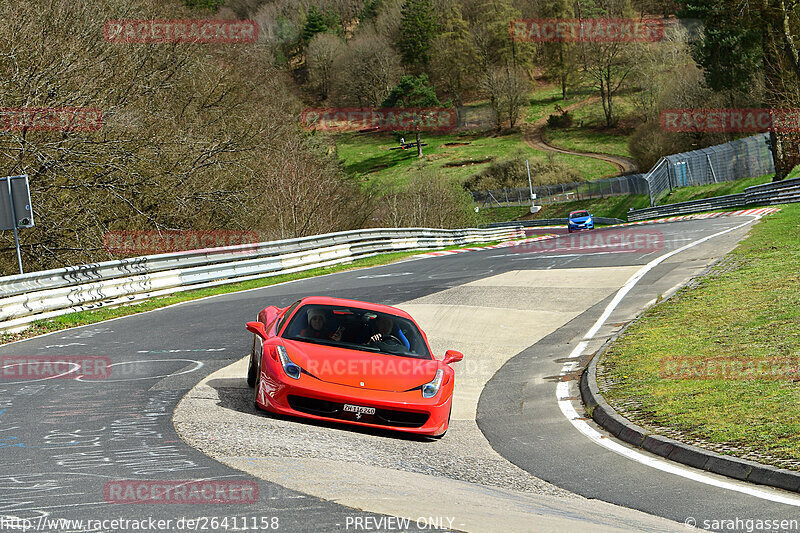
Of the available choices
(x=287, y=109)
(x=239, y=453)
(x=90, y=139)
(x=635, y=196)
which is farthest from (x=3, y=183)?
(x=635, y=196)

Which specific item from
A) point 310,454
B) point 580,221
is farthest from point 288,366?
A: point 580,221

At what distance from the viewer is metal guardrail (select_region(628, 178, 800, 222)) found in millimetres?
42438

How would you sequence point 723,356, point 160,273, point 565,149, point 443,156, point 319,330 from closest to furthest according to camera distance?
point 319,330 → point 723,356 → point 160,273 → point 565,149 → point 443,156

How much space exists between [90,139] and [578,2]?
123728mm

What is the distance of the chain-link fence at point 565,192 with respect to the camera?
81.2m

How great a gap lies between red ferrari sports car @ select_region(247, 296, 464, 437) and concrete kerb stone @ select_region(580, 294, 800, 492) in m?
1.70

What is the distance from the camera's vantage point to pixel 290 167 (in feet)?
135

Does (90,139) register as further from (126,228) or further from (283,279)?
(283,279)

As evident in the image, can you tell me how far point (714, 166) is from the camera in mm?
60688

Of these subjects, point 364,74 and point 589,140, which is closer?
point 589,140

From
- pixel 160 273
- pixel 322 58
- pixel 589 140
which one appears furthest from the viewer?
pixel 322 58

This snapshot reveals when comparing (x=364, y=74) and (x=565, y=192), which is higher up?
(x=364, y=74)

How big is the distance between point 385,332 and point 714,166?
185 ft

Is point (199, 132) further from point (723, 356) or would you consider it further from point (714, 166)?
point (714, 166)
